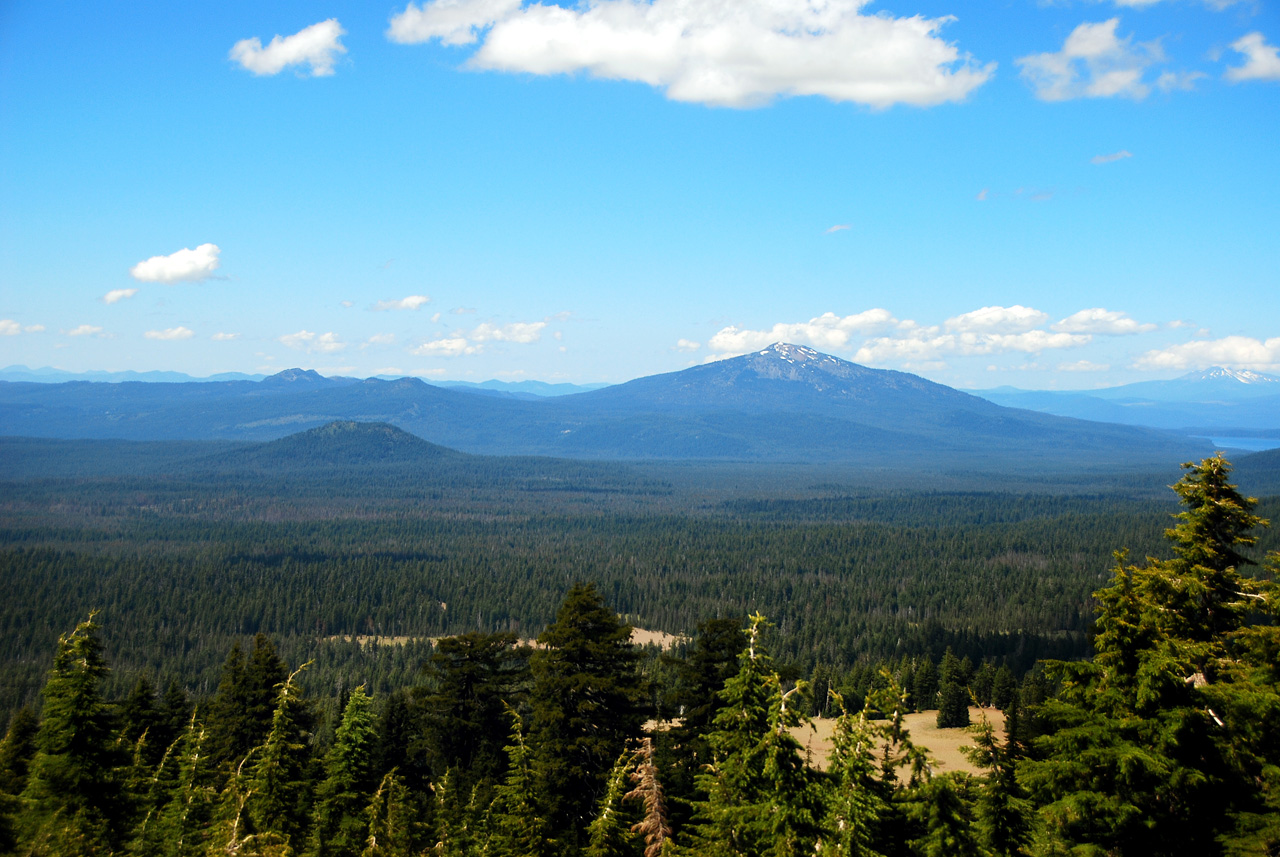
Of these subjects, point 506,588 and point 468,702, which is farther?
point 506,588

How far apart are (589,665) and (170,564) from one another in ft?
446

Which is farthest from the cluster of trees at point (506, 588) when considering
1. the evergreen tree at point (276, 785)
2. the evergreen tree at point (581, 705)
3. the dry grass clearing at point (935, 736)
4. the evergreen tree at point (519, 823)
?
the evergreen tree at point (519, 823)

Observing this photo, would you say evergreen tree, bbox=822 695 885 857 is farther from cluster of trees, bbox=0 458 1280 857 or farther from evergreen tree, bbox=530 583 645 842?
evergreen tree, bbox=530 583 645 842

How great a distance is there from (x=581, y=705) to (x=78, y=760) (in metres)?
14.5

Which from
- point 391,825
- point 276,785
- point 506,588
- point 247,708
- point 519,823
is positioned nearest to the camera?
point 519,823

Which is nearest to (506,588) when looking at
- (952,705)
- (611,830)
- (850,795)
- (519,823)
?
(952,705)

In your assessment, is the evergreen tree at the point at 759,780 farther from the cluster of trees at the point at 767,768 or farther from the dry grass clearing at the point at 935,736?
the dry grass clearing at the point at 935,736

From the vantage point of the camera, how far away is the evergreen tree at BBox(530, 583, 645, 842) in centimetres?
2623

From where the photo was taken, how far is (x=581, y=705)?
88.4 ft

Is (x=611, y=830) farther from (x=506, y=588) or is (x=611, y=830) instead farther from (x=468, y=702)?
(x=506, y=588)

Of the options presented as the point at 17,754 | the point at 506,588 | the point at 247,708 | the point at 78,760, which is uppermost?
the point at 78,760

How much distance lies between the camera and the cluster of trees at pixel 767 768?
16.5 metres

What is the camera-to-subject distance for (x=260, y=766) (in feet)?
72.4

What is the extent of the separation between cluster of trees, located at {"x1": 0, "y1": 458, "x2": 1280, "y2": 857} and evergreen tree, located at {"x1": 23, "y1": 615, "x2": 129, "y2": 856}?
6cm
